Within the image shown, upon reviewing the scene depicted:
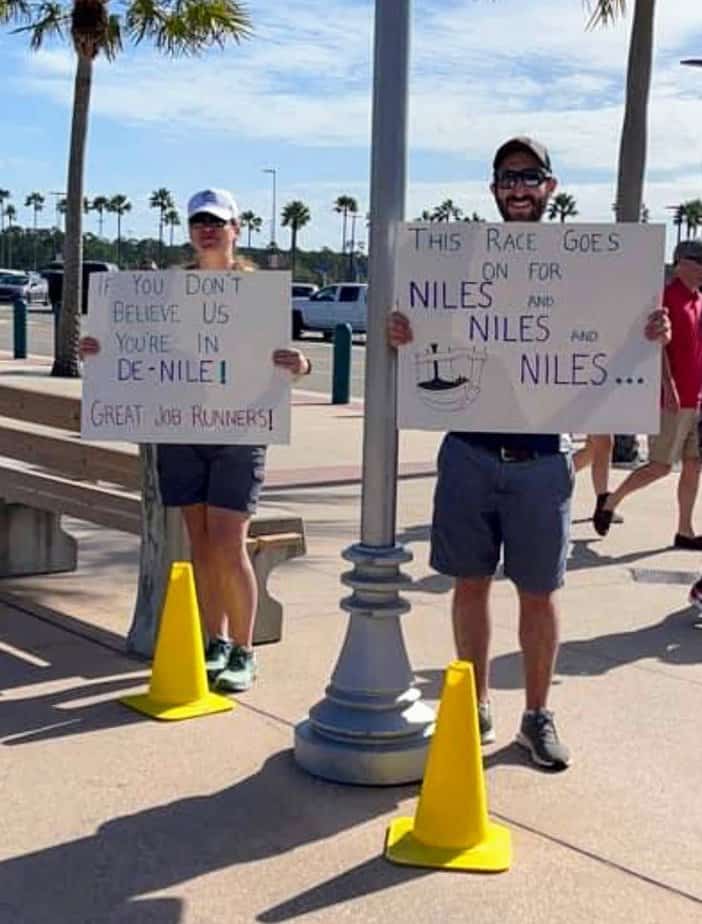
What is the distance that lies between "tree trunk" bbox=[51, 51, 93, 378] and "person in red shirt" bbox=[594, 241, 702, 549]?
44.3 feet

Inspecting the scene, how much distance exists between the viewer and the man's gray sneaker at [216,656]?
5320mm

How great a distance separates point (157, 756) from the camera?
4559 mm

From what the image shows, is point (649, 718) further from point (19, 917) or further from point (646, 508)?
point (646, 508)

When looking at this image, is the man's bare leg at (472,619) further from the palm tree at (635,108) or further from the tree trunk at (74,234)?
the tree trunk at (74,234)

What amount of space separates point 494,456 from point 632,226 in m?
0.84

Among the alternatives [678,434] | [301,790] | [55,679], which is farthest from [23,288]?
[301,790]

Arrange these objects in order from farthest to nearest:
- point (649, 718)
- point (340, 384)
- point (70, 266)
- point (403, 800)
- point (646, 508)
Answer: point (70, 266), point (340, 384), point (646, 508), point (649, 718), point (403, 800)

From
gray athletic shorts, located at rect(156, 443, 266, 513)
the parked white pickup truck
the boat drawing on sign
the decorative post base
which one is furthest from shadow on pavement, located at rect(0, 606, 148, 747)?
the parked white pickup truck

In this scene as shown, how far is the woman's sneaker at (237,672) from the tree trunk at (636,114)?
8114mm

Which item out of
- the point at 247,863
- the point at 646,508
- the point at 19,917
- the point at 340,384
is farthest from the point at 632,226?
the point at 340,384

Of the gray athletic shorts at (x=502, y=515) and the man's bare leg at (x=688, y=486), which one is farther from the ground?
the gray athletic shorts at (x=502, y=515)

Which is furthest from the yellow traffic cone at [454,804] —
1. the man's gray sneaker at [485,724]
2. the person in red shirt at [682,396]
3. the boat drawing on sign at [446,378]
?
the person in red shirt at [682,396]

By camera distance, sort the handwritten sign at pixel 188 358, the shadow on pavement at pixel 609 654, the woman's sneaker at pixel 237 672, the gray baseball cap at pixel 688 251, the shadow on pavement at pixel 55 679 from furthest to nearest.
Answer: the gray baseball cap at pixel 688 251, the shadow on pavement at pixel 609 654, the woman's sneaker at pixel 237 672, the handwritten sign at pixel 188 358, the shadow on pavement at pixel 55 679

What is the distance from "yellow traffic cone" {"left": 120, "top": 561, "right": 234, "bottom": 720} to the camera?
5.02m
